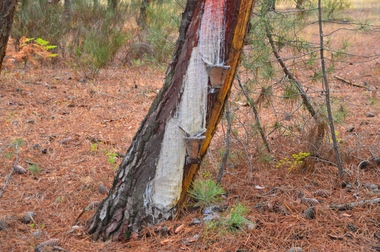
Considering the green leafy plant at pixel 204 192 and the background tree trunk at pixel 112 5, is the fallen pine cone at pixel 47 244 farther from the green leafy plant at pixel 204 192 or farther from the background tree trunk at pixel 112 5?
the background tree trunk at pixel 112 5

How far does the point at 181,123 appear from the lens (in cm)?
182

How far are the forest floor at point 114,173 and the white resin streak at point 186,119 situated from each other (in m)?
0.19

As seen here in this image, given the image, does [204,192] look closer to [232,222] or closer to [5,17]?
[232,222]

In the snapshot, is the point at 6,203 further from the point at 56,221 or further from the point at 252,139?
the point at 252,139

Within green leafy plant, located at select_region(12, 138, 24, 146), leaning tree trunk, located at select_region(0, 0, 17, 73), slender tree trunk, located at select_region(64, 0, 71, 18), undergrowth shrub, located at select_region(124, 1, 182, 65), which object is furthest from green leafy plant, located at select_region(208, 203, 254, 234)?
slender tree trunk, located at select_region(64, 0, 71, 18)

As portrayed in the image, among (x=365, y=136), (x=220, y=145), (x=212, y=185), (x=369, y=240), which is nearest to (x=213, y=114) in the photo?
(x=212, y=185)

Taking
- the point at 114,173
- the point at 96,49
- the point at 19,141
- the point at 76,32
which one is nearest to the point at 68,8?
the point at 76,32

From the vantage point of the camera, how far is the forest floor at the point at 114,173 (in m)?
1.79

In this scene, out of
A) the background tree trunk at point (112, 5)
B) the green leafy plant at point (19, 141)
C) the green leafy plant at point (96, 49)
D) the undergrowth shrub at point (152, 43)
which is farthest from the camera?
the background tree trunk at point (112, 5)

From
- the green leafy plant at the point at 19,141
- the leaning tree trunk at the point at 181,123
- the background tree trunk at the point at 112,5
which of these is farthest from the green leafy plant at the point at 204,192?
the background tree trunk at the point at 112,5

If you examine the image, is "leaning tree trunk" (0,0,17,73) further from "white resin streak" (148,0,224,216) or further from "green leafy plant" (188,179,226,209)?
"green leafy plant" (188,179,226,209)

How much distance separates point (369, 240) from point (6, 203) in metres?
2.42

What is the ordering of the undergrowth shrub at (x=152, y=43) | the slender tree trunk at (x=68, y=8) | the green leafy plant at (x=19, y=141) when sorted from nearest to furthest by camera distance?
the green leafy plant at (x=19, y=141) → the undergrowth shrub at (x=152, y=43) → the slender tree trunk at (x=68, y=8)

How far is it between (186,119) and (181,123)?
4 cm
